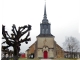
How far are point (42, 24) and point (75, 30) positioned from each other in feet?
1.08

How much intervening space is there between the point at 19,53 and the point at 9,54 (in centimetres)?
10

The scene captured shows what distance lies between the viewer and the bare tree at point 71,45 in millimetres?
28344

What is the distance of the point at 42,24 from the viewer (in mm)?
28391

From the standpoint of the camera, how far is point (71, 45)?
2838 cm

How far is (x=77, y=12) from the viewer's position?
2834 centimetres

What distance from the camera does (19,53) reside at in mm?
28375

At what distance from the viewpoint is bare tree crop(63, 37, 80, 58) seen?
28.3 meters

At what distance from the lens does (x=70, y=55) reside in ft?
93.1

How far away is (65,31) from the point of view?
93.0 feet

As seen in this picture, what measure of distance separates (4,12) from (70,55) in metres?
0.77

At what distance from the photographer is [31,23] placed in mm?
28375

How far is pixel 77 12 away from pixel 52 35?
33 cm

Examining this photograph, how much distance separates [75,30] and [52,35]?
0.23 metres

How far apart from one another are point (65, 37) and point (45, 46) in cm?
21
